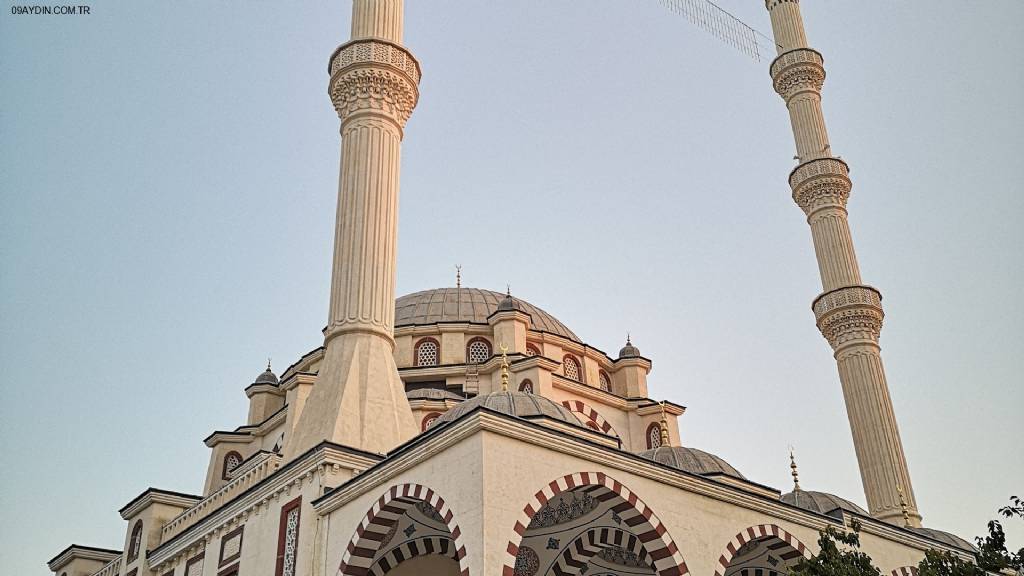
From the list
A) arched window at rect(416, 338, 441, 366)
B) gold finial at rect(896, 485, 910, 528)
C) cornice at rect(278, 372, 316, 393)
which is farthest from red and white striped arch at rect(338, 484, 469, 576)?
arched window at rect(416, 338, 441, 366)

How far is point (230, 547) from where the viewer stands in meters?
12.8

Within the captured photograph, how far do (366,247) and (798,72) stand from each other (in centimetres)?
1399

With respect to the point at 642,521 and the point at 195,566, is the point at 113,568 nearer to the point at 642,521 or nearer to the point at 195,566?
the point at 195,566

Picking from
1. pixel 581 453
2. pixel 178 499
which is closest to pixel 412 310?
pixel 178 499

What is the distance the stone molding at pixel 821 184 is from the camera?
71.8 ft

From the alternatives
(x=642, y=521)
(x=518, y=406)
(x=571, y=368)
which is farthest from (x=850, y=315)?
(x=642, y=521)

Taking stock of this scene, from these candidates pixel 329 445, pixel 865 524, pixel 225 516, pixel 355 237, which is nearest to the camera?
pixel 329 445

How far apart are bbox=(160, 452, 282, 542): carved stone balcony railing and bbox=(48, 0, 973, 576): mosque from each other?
4 centimetres

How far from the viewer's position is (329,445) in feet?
37.9

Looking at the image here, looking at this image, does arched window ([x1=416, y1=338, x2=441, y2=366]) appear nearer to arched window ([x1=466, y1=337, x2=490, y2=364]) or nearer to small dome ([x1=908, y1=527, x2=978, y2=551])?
arched window ([x1=466, y1=337, x2=490, y2=364])

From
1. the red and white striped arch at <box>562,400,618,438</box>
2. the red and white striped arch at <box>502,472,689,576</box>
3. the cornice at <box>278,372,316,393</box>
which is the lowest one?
the red and white striped arch at <box>502,472,689,576</box>

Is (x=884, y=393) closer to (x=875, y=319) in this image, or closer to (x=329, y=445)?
(x=875, y=319)

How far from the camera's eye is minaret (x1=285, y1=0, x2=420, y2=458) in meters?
12.7

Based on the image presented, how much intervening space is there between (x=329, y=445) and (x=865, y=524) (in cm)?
692
